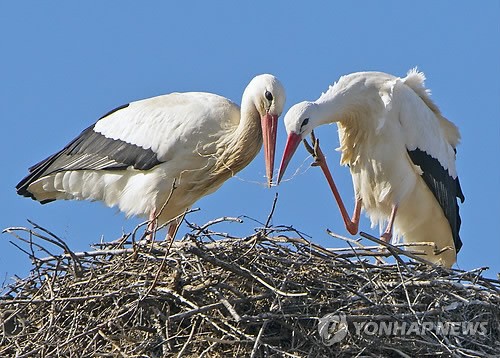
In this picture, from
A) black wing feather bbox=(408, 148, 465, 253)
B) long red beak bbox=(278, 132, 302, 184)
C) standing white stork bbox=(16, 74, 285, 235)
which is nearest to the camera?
long red beak bbox=(278, 132, 302, 184)

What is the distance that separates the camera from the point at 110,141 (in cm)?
916

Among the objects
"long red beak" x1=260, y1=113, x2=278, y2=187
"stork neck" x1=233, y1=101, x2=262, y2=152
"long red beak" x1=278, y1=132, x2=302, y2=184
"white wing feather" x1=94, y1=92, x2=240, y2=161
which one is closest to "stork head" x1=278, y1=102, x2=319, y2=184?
"long red beak" x1=278, y1=132, x2=302, y2=184

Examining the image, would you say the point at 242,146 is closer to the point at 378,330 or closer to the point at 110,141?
the point at 110,141

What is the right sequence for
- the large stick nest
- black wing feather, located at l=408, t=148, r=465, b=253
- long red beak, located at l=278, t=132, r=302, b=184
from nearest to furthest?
the large stick nest
long red beak, located at l=278, t=132, r=302, b=184
black wing feather, located at l=408, t=148, r=465, b=253

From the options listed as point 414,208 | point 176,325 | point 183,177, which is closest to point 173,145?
point 183,177

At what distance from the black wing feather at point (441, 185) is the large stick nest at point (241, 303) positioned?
6.48 feet

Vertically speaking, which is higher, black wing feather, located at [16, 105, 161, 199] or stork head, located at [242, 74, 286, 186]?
stork head, located at [242, 74, 286, 186]

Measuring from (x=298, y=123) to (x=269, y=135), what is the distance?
0.27 meters

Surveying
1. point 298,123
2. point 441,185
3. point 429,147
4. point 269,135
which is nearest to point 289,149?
point 298,123

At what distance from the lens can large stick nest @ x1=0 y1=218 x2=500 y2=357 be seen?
21.2ft

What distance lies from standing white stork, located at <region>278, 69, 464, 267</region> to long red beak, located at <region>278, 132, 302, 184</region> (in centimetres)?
24

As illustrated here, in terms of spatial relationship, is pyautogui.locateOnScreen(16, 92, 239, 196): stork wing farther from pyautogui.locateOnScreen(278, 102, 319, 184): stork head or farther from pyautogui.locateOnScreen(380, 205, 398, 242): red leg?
pyautogui.locateOnScreen(380, 205, 398, 242): red leg

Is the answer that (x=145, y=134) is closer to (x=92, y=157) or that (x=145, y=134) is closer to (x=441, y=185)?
(x=92, y=157)

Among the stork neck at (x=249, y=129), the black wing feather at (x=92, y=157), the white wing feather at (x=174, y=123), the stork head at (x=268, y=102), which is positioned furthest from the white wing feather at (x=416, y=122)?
the black wing feather at (x=92, y=157)
